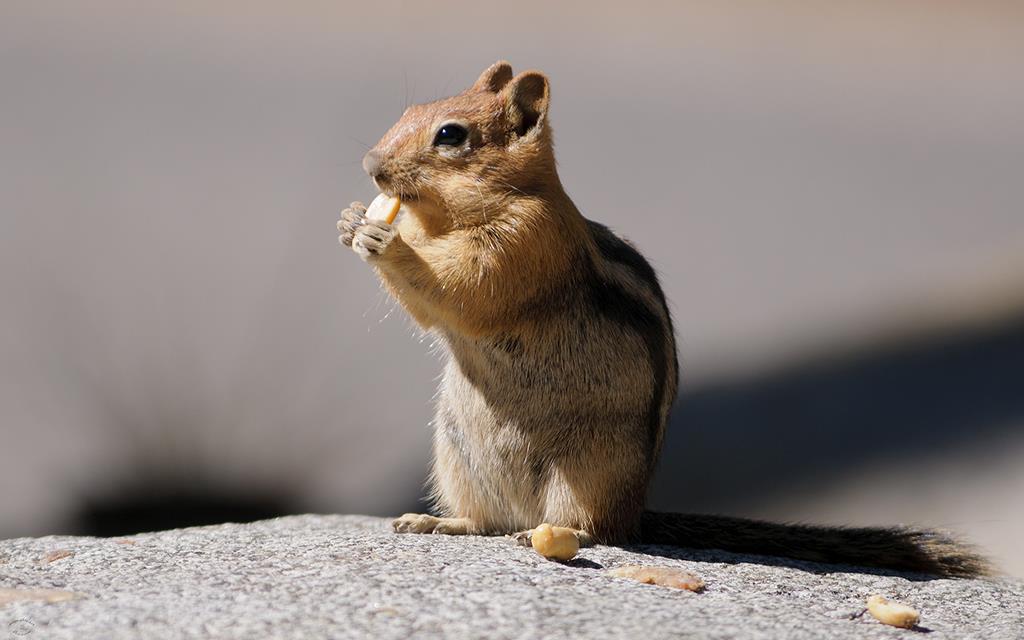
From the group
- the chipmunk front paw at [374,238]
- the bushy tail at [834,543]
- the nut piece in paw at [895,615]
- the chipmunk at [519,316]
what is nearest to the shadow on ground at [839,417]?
the bushy tail at [834,543]

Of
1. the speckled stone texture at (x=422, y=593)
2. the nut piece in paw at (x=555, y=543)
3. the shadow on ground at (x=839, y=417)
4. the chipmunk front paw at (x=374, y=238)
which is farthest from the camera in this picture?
the shadow on ground at (x=839, y=417)

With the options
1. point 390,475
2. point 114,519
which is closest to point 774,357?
point 390,475

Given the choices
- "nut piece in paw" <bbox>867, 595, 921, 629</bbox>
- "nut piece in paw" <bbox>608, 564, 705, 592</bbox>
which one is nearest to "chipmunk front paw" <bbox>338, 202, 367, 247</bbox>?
"nut piece in paw" <bbox>608, 564, 705, 592</bbox>

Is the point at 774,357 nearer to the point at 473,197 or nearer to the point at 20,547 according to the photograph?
the point at 473,197

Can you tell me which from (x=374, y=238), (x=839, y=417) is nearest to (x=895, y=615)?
(x=374, y=238)

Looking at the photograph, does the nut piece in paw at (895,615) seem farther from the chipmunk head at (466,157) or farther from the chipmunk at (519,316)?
the chipmunk head at (466,157)
